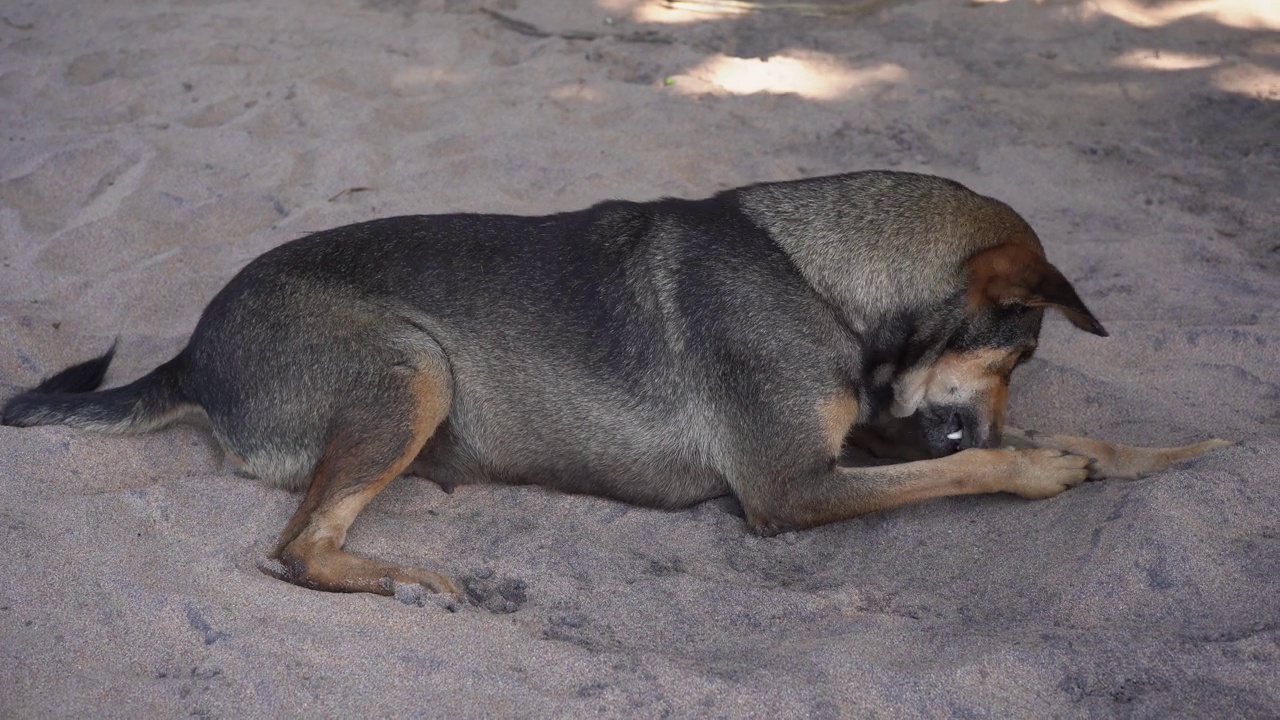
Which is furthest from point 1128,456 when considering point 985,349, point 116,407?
point 116,407

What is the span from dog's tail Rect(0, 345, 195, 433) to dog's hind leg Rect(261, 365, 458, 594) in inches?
29.4

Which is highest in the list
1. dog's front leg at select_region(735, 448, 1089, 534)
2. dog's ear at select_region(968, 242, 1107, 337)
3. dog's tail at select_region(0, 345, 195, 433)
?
dog's ear at select_region(968, 242, 1107, 337)

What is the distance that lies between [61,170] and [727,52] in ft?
14.6

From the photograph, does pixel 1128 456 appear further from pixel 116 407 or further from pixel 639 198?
pixel 116 407

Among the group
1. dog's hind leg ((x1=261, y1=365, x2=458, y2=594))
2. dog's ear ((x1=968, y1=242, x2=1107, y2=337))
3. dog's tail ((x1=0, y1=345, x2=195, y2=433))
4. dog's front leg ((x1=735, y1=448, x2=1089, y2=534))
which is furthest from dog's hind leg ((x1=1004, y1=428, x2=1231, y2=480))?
dog's tail ((x1=0, y1=345, x2=195, y2=433))

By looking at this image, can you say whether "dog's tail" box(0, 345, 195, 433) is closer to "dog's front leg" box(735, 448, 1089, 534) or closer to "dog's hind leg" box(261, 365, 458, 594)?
"dog's hind leg" box(261, 365, 458, 594)

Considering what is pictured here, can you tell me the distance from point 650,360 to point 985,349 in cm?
127

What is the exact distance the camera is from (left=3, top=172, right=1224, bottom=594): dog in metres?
4.14

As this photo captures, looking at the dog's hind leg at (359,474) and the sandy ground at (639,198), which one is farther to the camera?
the dog's hind leg at (359,474)

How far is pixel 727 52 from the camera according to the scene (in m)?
8.05

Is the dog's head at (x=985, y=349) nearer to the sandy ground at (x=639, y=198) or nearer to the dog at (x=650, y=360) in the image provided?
the dog at (x=650, y=360)

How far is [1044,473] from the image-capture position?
4125mm

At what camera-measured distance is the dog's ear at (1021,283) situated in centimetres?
391

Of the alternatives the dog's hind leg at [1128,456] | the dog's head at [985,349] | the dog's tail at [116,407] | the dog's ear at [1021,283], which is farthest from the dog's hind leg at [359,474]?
the dog's hind leg at [1128,456]
